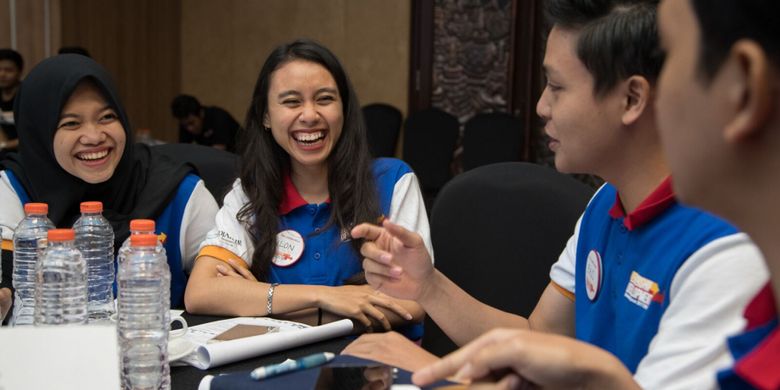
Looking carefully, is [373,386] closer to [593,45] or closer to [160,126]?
[593,45]

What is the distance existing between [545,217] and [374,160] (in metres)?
0.58

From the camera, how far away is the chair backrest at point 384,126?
713 cm

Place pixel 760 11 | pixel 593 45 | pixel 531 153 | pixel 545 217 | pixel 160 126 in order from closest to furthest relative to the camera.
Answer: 1. pixel 760 11
2. pixel 593 45
3. pixel 545 217
4. pixel 531 153
5. pixel 160 126

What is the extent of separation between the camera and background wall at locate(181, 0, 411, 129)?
7.98 meters

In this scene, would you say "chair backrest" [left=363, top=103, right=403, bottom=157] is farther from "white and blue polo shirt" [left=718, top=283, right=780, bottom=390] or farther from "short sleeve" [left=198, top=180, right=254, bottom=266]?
"white and blue polo shirt" [left=718, top=283, right=780, bottom=390]

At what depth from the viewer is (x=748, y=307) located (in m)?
0.95

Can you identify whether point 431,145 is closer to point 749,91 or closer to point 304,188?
point 304,188

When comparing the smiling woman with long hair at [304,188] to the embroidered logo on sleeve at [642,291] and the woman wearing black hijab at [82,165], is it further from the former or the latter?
the embroidered logo on sleeve at [642,291]

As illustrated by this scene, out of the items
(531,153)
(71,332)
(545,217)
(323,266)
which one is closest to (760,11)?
(71,332)

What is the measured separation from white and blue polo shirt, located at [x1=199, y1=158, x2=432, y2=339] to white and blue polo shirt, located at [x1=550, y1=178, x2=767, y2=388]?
72 cm

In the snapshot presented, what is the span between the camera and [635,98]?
4.61 feet

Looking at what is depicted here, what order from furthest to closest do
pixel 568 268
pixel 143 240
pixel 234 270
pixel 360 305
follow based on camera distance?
pixel 234 270
pixel 360 305
pixel 568 268
pixel 143 240

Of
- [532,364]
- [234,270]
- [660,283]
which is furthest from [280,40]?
[532,364]

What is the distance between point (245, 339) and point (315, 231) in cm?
80
